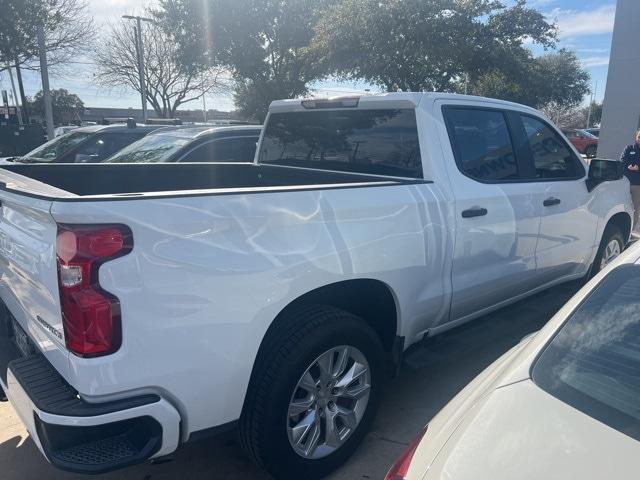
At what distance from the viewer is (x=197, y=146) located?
22.3 ft

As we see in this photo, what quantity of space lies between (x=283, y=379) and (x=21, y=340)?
1295 mm

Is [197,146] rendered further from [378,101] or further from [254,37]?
[254,37]

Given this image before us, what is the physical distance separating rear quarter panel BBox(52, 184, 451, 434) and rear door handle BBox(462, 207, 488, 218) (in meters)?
0.78

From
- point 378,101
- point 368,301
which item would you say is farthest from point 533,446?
point 378,101

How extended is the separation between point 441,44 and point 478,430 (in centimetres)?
1866

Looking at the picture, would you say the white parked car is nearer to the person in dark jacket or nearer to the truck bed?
the truck bed

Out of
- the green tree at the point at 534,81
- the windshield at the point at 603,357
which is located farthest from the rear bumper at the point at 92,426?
the green tree at the point at 534,81

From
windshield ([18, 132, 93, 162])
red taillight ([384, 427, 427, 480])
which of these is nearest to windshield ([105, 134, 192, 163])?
windshield ([18, 132, 93, 162])

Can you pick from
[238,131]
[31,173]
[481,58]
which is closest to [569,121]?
[481,58]

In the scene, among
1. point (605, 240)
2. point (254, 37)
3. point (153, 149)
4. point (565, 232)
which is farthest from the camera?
point (254, 37)

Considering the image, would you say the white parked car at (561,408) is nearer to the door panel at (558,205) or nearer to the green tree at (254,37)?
the door panel at (558,205)

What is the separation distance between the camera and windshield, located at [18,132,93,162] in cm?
A: 902

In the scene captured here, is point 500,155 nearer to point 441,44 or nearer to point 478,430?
point 478,430

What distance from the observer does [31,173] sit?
356 centimetres
